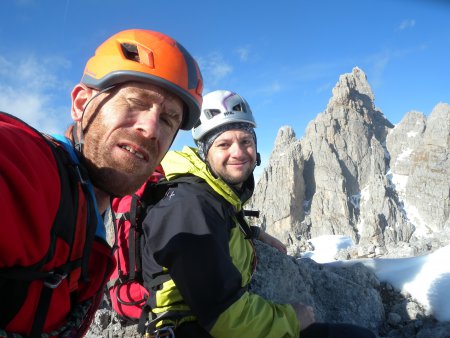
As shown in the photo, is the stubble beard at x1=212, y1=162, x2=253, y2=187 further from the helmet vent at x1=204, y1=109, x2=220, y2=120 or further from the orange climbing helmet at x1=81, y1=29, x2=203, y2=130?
the orange climbing helmet at x1=81, y1=29, x2=203, y2=130

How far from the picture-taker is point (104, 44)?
2609mm

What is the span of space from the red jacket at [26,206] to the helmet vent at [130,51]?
1190mm

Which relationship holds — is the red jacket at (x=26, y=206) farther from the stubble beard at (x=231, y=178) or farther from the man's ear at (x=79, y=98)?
the stubble beard at (x=231, y=178)

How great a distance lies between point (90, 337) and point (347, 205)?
115773mm

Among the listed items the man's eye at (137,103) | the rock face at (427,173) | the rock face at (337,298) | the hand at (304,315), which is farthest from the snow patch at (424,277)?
the rock face at (427,173)

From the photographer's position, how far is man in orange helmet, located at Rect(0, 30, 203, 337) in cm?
136

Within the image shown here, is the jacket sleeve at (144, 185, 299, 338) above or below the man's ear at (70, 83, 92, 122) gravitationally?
below

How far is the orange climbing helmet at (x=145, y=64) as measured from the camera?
7.57 feet

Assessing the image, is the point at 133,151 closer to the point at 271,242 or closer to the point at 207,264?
the point at 207,264

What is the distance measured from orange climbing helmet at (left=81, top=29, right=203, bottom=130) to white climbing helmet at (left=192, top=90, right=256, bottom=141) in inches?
80.6

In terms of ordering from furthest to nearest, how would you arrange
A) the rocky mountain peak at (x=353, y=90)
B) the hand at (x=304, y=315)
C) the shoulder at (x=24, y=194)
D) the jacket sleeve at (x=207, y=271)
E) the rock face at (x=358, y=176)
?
the rocky mountain peak at (x=353, y=90) < the rock face at (x=358, y=176) < the hand at (x=304, y=315) < the jacket sleeve at (x=207, y=271) < the shoulder at (x=24, y=194)

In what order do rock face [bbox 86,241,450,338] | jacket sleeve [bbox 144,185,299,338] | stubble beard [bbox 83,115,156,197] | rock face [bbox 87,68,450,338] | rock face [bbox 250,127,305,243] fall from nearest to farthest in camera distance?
stubble beard [bbox 83,115,156,197]
jacket sleeve [bbox 144,185,299,338]
rock face [bbox 86,241,450,338]
rock face [bbox 87,68,450,338]
rock face [bbox 250,127,305,243]

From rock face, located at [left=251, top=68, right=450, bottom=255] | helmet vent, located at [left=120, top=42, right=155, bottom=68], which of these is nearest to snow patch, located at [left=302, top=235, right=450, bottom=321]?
helmet vent, located at [left=120, top=42, right=155, bottom=68]

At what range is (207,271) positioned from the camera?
2.90 meters
